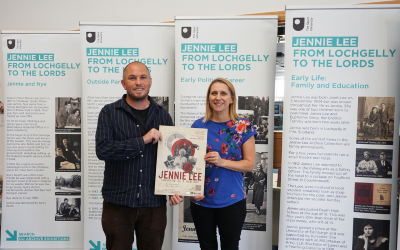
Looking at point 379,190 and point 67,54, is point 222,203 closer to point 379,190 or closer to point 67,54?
point 379,190

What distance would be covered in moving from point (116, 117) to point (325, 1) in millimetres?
2642

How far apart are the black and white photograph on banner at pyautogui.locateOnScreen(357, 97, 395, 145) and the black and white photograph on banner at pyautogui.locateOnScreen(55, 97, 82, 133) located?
9.63 ft

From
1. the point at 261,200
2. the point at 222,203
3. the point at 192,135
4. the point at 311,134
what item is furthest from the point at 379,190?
the point at 192,135

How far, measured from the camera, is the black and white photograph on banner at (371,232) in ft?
8.32

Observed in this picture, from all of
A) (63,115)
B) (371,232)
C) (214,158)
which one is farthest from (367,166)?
(63,115)

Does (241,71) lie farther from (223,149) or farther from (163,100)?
(223,149)

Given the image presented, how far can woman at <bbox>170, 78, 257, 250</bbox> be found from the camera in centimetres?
193

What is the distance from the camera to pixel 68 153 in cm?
332

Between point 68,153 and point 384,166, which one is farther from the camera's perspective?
point 68,153

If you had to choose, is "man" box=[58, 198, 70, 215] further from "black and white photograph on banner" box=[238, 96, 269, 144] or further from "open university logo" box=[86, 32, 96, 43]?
"black and white photograph on banner" box=[238, 96, 269, 144]

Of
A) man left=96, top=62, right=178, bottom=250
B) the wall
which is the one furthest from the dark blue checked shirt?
the wall

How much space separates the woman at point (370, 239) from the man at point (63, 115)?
325 cm

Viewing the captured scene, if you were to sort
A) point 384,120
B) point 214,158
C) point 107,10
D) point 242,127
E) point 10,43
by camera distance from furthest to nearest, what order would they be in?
point 107,10 < point 10,43 < point 384,120 < point 242,127 < point 214,158

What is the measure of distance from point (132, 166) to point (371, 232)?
2187mm
